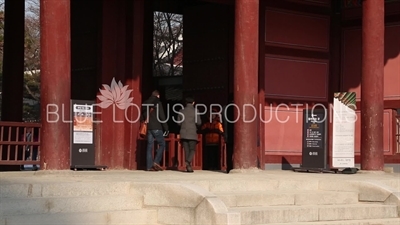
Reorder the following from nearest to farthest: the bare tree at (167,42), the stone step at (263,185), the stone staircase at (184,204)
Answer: the stone staircase at (184,204) < the stone step at (263,185) < the bare tree at (167,42)

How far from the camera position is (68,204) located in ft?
41.4

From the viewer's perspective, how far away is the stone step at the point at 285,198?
1404 cm

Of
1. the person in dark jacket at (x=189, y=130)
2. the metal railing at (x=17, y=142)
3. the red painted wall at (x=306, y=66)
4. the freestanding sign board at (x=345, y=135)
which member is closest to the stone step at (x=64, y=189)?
the metal railing at (x=17, y=142)

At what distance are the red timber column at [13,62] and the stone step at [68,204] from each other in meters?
9.61

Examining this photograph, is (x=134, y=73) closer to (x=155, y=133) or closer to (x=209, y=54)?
(x=155, y=133)

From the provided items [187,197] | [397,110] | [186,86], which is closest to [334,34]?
[397,110]

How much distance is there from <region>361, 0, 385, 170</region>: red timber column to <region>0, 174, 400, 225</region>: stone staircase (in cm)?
453

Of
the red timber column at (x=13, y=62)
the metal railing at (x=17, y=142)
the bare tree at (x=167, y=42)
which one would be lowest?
the metal railing at (x=17, y=142)

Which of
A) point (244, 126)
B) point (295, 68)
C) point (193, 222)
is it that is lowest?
point (193, 222)

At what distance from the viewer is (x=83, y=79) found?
2131 cm

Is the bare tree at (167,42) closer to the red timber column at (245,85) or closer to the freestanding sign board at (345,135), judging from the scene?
the freestanding sign board at (345,135)

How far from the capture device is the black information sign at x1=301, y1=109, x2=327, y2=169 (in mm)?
21016

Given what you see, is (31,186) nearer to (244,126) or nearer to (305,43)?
(244,126)

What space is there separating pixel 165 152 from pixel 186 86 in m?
2.98
